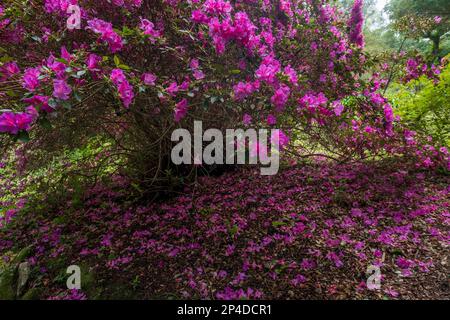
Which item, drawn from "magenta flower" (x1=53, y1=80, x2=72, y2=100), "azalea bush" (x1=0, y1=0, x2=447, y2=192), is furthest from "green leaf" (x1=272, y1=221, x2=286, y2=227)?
"magenta flower" (x1=53, y1=80, x2=72, y2=100)

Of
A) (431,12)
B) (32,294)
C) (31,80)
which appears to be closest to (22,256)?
(32,294)

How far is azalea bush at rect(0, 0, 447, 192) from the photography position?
1.49 meters

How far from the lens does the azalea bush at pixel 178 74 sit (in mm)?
1489

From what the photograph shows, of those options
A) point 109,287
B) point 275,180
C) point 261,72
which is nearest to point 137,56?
point 261,72

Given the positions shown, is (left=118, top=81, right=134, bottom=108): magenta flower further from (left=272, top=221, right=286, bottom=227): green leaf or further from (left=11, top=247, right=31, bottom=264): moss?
(left=11, top=247, right=31, bottom=264): moss

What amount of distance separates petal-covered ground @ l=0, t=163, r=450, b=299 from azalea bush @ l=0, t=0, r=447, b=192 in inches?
21.1

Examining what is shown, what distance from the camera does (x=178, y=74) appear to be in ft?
7.91

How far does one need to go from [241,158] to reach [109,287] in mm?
1985

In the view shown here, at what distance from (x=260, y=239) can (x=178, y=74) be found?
62.0 inches

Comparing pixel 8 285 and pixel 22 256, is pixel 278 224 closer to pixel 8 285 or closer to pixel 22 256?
pixel 8 285

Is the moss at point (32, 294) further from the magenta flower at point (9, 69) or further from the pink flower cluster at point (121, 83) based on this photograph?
the pink flower cluster at point (121, 83)

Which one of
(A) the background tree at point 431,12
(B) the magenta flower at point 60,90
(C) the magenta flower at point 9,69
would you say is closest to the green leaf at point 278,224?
(B) the magenta flower at point 60,90

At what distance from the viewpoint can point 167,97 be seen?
1721 millimetres

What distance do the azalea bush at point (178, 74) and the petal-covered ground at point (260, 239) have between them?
0.53 m
